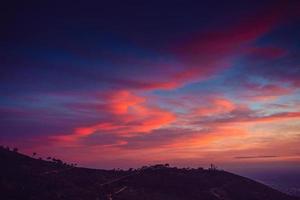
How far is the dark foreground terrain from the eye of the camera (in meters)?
32.1

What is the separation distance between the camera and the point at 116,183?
38.8m

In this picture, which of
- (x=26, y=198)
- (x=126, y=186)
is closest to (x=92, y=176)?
(x=126, y=186)

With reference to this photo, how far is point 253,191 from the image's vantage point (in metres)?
40.9

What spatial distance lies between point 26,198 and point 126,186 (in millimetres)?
11132

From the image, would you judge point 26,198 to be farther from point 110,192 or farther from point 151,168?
point 151,168

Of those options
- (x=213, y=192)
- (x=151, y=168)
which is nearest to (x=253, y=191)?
(x=213, y=192)

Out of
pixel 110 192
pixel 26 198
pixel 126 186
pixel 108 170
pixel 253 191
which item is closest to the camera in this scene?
pixel 26 198

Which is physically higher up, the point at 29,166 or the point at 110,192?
the point at 29,166

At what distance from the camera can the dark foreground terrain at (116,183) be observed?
1265 inches

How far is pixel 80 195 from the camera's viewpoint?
105 feet

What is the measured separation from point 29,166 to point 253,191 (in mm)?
24688

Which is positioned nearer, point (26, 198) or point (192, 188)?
point (26, 198)

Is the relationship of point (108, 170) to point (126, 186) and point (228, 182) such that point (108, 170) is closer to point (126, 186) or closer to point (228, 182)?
Result: point (126, 186)

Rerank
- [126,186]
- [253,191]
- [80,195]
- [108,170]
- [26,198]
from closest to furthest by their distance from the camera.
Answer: [26,198] → [80,195] → [126,186] → [253,191] → [108,170]
